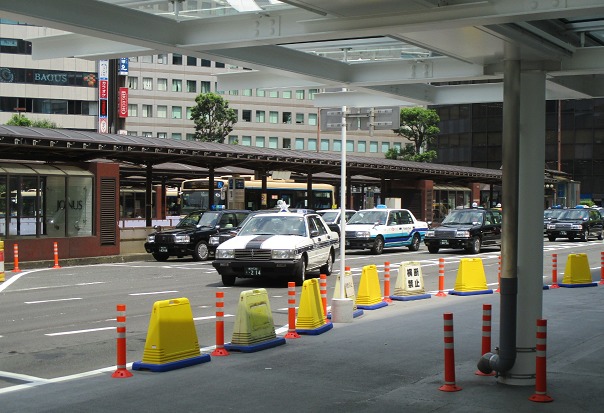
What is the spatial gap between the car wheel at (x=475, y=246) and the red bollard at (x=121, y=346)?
2620cm

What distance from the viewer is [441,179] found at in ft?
203

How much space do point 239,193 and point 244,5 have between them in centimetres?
4106

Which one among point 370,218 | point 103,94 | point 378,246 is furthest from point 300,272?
point 103,94

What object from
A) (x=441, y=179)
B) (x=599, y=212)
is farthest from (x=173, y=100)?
(x=599, y=212)

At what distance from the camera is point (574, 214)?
156ft

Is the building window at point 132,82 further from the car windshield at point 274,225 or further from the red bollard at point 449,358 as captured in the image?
the red bollard at point 449,358

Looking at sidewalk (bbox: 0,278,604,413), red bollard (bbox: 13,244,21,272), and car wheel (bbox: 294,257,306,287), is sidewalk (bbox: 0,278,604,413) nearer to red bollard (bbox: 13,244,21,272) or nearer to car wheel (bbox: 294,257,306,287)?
car wheel (bbox: 294,257,306,287)

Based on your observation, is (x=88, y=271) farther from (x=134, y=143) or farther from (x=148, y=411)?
(x=148, y=411)

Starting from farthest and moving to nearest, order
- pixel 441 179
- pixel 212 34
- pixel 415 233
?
pixel 441 179 → pixel 415 233 → pixel 212 34

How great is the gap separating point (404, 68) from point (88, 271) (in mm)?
16917

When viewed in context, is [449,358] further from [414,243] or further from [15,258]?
[414,243]

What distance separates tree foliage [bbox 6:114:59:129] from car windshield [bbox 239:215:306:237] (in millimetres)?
52832

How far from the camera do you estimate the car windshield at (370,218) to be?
1430 inches

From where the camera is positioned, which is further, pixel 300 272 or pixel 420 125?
pixel 420 125
